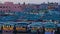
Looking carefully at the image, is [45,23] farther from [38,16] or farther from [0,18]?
[0,18]

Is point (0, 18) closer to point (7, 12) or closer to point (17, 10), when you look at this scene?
point (7, 12)

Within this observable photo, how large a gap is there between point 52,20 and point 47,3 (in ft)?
1.01

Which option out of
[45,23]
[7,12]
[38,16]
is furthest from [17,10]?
[45,23]

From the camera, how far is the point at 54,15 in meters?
2.46

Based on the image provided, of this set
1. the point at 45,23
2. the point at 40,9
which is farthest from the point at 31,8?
the point at 45,23

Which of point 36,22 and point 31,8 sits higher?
point 31,8

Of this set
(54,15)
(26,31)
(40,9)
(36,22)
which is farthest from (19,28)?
(54,15)

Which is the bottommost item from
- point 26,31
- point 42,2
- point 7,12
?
point 26,31

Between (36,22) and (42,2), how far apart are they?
36 cm

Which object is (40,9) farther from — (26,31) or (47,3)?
(26,31)

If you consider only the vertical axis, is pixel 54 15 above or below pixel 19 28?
above

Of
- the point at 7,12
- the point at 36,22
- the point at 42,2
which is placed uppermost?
the point at 42,2

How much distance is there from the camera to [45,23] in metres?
2.44

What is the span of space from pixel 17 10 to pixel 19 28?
31 cm
